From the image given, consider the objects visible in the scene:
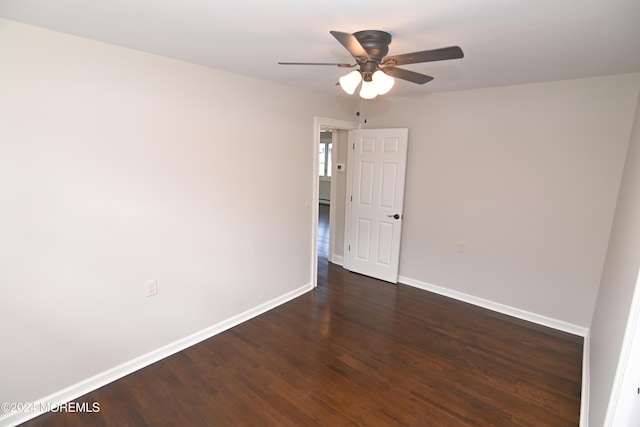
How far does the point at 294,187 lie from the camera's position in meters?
3.72

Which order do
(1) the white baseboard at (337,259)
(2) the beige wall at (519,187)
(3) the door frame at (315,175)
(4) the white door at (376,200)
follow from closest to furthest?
1. (2) the beige wall at (519,187)
2. (3) the door frame at (315,175)
3. (4) the white door at (376,200)
4. (1) the white baseboard at (337,259)

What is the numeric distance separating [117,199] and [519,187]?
374 cm

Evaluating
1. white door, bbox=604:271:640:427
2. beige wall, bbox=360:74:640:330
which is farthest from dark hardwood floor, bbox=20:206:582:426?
white door, bbox=604:271:640:427

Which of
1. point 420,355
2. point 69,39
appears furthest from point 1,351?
point 420,355

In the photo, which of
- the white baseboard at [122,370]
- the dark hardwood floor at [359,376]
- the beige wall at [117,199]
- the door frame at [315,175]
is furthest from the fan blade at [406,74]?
the white baseboard at [122,370]

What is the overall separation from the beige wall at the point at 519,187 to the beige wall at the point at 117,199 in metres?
1.93

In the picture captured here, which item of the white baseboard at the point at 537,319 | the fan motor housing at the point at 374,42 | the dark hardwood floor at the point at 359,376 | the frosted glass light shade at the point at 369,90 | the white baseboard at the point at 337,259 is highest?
the fan motor housing at the point at 374,42

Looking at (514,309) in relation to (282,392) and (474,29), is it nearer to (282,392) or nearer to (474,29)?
(282,392)

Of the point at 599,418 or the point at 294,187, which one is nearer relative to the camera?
the point at 599,418

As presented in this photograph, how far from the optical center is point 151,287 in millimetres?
2604

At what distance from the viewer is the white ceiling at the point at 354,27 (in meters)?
1.56

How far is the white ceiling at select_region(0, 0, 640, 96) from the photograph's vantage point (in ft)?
5.13

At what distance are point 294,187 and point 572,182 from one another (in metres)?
2.81

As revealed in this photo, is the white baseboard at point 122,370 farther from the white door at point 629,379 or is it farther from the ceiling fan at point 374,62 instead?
the white door at point 629,379
